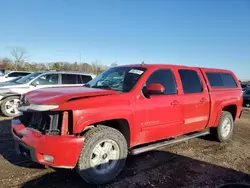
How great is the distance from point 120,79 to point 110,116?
3.65 feet

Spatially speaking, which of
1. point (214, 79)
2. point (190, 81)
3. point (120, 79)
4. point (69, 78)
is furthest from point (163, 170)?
point (69, 78)

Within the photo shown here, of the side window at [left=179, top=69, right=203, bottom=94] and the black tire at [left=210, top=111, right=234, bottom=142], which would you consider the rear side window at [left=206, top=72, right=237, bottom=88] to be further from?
the black tire at [left=210, top=111, right=234, bottom=142]

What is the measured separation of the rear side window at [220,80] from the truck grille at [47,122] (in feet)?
13.0

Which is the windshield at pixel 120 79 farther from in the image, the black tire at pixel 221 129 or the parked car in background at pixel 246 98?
the parked car in background at pixel 246 98

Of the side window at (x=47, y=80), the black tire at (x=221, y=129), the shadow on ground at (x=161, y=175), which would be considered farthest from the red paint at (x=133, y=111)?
the side window at (x=47, y=80)

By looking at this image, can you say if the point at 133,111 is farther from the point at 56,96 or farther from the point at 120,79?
the point at 56,96

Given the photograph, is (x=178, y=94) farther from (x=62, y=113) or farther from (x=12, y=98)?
(x=12, y=98)

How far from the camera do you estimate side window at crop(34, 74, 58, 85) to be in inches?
361

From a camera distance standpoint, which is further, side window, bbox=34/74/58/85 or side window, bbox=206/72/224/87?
side window, bbox=34/74/58/85

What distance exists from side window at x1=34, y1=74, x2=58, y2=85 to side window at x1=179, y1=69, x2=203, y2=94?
19.5ft

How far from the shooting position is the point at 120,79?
449cm

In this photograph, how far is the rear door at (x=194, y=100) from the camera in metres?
4.91

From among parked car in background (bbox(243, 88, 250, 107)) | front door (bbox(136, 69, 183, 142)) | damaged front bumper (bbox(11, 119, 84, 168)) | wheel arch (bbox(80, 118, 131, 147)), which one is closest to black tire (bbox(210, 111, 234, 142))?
front door (bbox(136, 69, 183, 142))

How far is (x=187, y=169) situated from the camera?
439 cm
